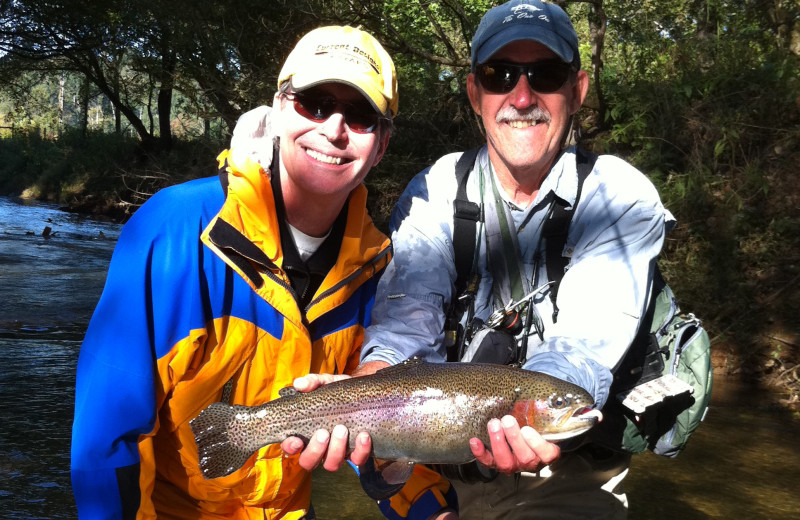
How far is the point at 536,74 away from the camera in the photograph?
11.1ft

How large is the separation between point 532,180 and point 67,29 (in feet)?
82.7

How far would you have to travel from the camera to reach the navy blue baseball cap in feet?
10.8

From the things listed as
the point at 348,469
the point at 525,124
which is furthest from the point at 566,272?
the point at 348,469

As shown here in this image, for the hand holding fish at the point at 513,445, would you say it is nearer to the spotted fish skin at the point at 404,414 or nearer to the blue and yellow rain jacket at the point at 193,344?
the spotted fish skin at the point at 404,414

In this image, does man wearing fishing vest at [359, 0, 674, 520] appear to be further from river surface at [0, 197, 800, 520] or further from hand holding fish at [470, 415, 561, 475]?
river surface at [0, 197, 800, 520]

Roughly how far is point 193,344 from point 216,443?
38 cm

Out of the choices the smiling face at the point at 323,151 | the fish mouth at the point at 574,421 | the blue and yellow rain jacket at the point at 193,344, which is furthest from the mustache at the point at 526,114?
the fish mouth at the point at 574,421

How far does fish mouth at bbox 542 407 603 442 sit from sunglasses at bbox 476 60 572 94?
4.98 ft

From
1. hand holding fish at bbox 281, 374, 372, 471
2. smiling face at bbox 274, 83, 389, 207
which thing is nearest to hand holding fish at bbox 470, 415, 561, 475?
hand holding fish at bbox 281, 374, 372, 471

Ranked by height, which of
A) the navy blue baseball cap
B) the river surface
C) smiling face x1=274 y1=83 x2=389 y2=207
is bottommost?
the river surface

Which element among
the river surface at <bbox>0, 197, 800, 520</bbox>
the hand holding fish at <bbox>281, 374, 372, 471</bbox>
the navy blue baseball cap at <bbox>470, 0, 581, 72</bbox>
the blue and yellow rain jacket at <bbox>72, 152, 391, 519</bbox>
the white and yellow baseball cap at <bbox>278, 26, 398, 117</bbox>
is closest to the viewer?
the blue and yellow rain jacket at <bbox>72, 152, 391, 519</bbox>

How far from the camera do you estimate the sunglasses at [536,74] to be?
3365mm

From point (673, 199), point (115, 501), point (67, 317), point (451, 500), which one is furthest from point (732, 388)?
point (67, 317)

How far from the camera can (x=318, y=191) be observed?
295 cm
